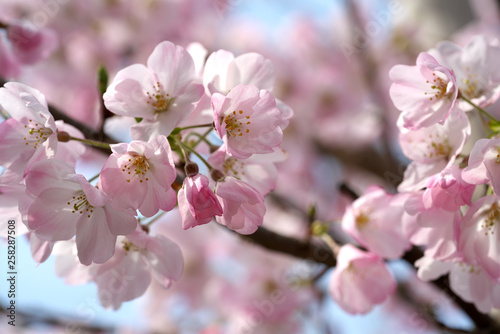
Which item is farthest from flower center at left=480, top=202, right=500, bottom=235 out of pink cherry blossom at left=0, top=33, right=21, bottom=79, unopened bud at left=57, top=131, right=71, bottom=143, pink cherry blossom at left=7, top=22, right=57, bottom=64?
pink cherry blossom at left=0, top=33, right=21, bottom=79

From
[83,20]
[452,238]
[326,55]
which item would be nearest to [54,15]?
[83,20]

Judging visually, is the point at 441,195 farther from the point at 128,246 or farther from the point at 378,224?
the point at 128,246

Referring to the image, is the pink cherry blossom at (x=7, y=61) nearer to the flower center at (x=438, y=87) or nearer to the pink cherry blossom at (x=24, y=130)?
the pink cherry blossom at (x=24, y=130)

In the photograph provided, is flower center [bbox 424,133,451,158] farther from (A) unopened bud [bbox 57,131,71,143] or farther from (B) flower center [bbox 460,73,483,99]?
(A) unopened bud [bbox 57,131,71,143]

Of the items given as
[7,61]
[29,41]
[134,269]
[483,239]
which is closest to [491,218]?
[483,239]

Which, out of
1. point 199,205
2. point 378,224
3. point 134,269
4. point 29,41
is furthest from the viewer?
point 29,41

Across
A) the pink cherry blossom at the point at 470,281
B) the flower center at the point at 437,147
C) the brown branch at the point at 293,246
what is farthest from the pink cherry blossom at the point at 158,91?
the pink cherry blossom at the point at 470,281
